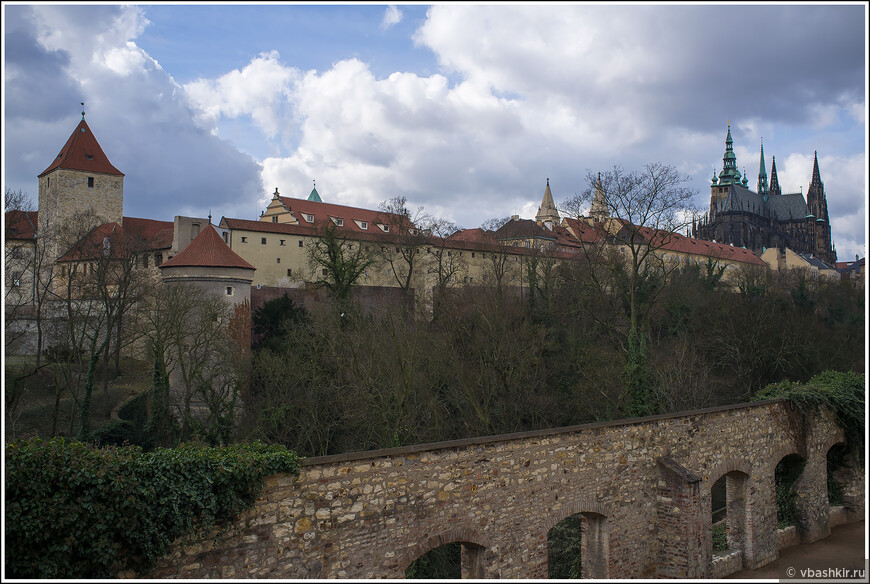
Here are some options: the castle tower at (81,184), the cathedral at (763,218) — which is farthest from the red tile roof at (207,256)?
the cathedral at (763,218)

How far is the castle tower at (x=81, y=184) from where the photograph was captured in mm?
50219

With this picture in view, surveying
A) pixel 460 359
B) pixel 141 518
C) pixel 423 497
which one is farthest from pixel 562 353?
pixel 141 518

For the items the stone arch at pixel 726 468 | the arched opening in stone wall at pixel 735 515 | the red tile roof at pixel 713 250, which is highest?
the red tile roof at pixel 713 250

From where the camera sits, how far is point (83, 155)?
5197 centimetres

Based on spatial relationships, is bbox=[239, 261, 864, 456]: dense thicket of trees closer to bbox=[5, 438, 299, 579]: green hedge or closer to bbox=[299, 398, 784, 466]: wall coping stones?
bbox=[299, 398, 784, 466]: wall coping stones

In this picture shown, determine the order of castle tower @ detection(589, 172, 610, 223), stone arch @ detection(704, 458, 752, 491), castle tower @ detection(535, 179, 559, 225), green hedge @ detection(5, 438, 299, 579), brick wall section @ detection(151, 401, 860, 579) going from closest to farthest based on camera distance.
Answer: green hedge @ detection(5, 438, 299, 579) < brick wall section @ detection(151, 401, 860, 579) < stone arch @ detection(704, 458, 752, 491) < castle tower @ detection(589, 172, 610, 223) < castle tower @ detection(535, 179, 559, 225)

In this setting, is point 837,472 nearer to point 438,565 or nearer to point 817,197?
point 438,565

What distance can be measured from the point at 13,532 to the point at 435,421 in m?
18.7

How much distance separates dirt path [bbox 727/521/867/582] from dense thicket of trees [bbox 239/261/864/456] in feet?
30.2

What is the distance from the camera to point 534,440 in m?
9.24

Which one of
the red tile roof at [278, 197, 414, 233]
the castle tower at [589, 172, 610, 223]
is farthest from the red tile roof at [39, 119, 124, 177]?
the castle tower at [589, 172, 610, 223]

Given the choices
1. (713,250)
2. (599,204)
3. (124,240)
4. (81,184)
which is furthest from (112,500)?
(713,250)

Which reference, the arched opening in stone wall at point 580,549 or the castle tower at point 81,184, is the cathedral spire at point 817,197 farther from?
the arched opening in stone wall at point 580,549

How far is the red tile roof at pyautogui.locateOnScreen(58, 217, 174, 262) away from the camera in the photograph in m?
32.0
